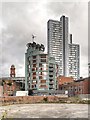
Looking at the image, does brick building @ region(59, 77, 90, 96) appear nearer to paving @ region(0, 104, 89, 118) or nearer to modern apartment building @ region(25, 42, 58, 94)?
modern apartment building @ region(25, 42, 58, 94)

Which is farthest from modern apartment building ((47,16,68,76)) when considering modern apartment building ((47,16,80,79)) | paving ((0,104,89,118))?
paving ((0,104,89,118))

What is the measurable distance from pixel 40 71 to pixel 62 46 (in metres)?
104

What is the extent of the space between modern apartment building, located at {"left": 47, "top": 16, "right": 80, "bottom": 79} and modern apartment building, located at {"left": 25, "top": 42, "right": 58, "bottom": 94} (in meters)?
89.6

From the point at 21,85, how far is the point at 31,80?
16918mm

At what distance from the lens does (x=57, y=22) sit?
19838 cm

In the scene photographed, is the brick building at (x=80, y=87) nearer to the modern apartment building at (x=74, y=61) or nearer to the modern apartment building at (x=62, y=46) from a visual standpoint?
the modern apartment building at (x=62, y=46)

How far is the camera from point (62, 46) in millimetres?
189375

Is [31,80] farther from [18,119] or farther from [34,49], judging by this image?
[18,119]

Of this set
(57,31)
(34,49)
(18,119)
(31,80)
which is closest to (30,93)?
(31,80)

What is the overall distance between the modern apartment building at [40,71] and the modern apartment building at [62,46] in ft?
294

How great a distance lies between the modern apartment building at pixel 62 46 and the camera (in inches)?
7215

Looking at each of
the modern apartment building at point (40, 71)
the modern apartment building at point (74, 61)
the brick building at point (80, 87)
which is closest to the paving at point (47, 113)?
the brick building at point (80, 87)

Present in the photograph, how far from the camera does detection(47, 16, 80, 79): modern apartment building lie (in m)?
183

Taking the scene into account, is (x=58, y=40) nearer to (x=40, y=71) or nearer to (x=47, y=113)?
(x=40, y=71)
